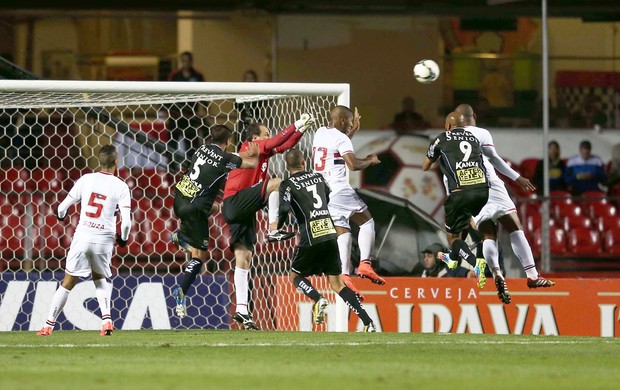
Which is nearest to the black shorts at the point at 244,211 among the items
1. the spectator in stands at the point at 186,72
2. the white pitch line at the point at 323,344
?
the white pitch line at the point at 323,344

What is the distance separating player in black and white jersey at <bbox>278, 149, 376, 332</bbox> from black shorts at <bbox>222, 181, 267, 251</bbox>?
25.6 inches

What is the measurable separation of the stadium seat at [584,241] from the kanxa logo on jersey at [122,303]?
18.3 feet

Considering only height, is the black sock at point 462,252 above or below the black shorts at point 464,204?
below

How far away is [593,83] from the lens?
1984 cm

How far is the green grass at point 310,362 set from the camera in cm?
677

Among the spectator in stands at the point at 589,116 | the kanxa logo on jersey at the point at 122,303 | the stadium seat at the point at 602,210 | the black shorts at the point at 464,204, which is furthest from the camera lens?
the spectator in stands at the point at 589,116

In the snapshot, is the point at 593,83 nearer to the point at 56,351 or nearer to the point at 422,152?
the point at 422,152

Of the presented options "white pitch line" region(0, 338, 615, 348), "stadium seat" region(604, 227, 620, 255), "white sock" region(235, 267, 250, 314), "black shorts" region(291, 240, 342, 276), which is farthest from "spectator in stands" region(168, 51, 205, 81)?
"white pitch line" region(0, 338, 615, 348)

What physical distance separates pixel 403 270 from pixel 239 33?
521 centimetres

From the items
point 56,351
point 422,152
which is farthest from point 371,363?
point 422,152

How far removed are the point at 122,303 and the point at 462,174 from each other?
4276 mm

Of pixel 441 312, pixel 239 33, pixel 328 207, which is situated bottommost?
pixel 441 312

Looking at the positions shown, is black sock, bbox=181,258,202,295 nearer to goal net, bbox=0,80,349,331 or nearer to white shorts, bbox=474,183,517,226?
goal net, bbox=0,80,349,331

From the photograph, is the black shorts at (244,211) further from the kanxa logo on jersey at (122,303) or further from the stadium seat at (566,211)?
the stadium seat at (566,211)
